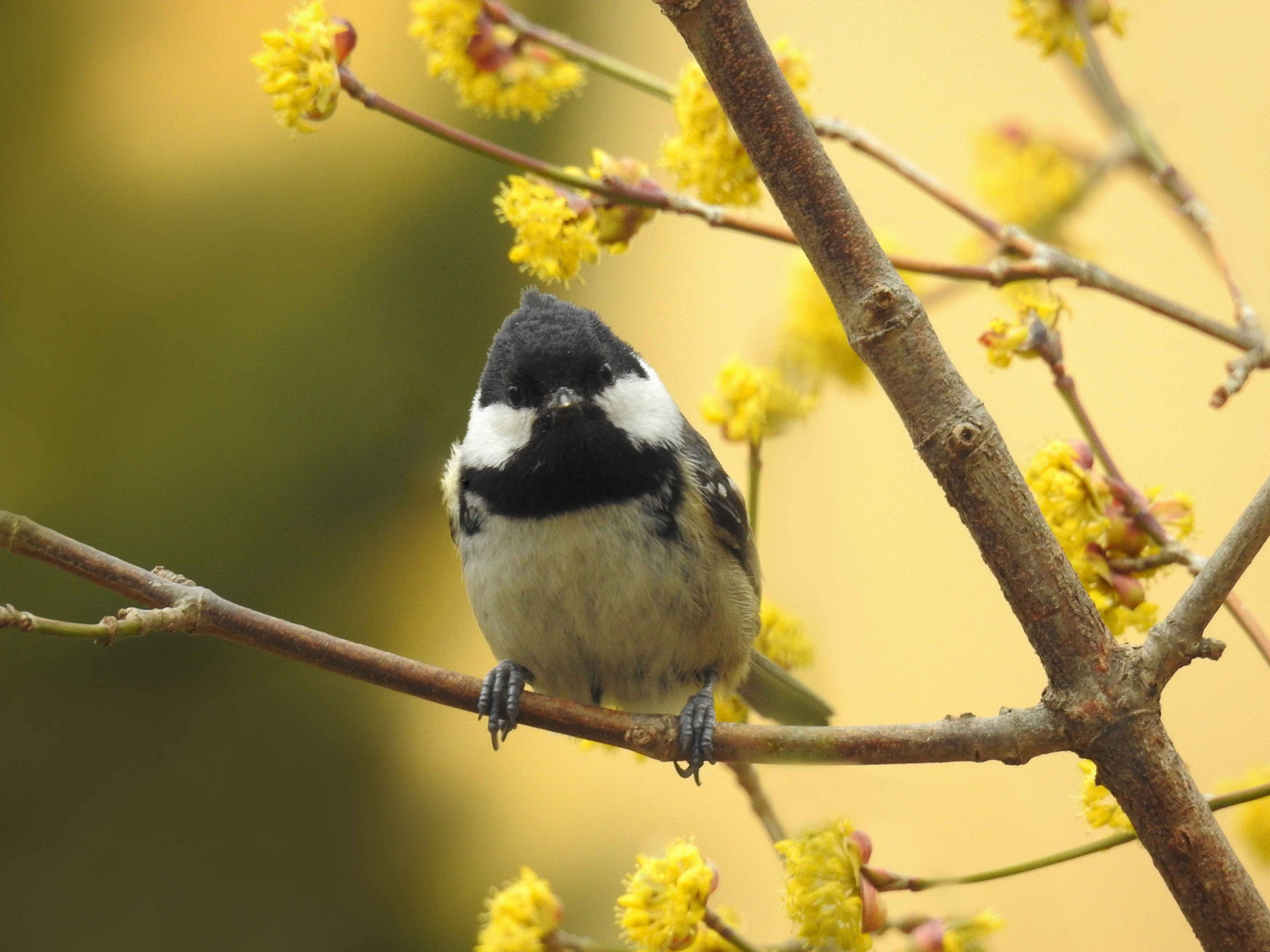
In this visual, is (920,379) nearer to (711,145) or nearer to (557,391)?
(711,145)

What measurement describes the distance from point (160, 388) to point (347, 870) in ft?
1.81

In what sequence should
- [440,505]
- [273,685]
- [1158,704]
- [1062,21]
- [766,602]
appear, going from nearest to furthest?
[1158,704] → [1062,21] → [766,602] → [440,505] → [273,685]

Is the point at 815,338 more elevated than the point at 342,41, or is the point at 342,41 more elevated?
the point at 342,41

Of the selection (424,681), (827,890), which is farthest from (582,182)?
(827,890)

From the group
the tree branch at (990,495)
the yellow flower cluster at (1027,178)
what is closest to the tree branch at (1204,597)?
the tree branch at (990,495)

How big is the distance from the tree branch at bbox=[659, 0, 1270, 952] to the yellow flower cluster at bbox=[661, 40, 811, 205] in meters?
0.17

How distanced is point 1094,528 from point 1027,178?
295 mm

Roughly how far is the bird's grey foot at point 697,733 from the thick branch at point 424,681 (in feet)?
0.20

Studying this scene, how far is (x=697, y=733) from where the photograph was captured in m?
0.75

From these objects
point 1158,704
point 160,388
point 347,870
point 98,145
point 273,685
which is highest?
point 98,145

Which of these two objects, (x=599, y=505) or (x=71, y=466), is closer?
(x=599, y=505)

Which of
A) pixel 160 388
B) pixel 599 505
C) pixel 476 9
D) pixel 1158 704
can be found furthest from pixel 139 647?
pixel 1158 704

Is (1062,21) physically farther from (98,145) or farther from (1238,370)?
(98,145)

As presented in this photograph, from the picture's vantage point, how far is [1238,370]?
0.60m
